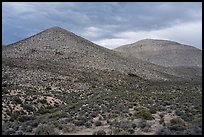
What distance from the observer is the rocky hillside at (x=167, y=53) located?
544 feet

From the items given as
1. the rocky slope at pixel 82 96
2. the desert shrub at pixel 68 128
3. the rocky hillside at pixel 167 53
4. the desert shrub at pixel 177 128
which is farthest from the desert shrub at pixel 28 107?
the rocky hillside at pixel 167 53

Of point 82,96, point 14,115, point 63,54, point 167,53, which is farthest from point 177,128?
point 167,53

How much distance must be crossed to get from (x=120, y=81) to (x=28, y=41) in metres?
40.7

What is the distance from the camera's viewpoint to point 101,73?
77938 mm

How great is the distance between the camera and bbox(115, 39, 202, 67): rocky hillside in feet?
544

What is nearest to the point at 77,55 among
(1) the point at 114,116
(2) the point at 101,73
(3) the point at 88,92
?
(2) the point at 101,73

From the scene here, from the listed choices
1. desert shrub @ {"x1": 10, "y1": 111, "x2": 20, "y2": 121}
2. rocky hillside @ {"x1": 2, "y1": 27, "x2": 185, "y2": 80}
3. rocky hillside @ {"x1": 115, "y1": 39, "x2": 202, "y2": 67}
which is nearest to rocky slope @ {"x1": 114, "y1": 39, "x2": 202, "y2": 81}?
rocky hillside @ {"x1": 115, "y1": 39, "x2": 202, "y2": 67}

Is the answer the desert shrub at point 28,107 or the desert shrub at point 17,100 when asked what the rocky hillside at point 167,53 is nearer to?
the desert shrub at point 17,100

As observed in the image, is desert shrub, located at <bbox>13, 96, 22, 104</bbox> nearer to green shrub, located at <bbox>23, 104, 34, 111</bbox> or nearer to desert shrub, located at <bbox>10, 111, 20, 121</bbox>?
green shrub, located at <bbox>23, 104, 34, 111</bbox>

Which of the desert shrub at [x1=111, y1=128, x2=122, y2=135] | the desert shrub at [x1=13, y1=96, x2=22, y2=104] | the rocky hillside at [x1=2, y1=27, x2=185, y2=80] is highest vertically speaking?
the rocky hillside at [x1=2, y1=27, x2=185, y2=80]

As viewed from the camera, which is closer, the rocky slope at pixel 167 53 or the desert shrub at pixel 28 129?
the desert shrub at pixel 28 129

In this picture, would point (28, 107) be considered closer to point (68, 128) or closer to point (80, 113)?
point (80, 113)

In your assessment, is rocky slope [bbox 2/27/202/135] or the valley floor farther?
rocky slope [bbox 2/27/202/135]

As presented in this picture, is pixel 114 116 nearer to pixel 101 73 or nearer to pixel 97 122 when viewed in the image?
pixel 97 122
